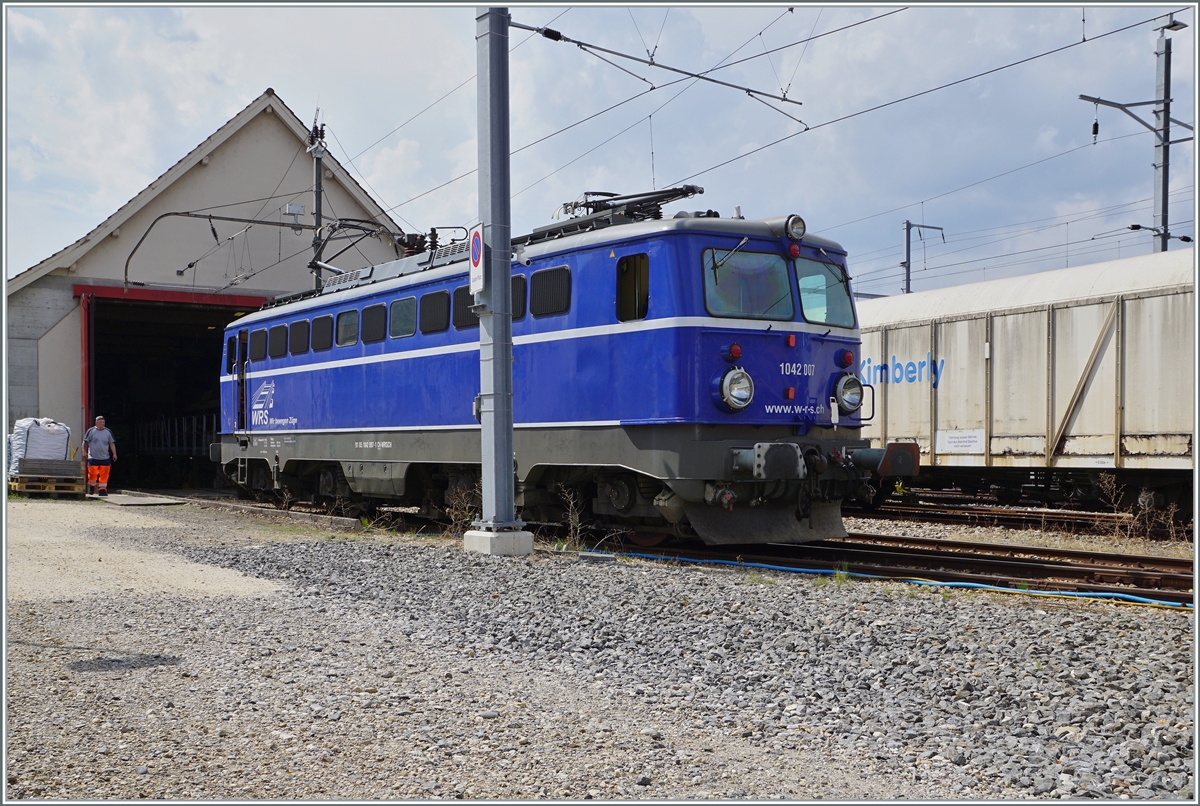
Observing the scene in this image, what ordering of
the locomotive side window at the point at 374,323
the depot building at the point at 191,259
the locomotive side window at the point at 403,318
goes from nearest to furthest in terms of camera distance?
the locomotive side window at the point at 403,318, the locomotive side window at the point at 374,323, the depot building at the point at 191,259

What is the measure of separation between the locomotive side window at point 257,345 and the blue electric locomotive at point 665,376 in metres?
5.52

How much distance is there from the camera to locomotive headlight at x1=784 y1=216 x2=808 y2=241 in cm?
1065

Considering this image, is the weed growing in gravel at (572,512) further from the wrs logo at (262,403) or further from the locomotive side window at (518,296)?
the wrs logo at (262,403)

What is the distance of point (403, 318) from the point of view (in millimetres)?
13773

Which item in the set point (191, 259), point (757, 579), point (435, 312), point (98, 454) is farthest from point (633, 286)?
point (191, 259)

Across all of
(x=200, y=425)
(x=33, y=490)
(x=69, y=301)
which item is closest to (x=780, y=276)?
(x=33, y=490)

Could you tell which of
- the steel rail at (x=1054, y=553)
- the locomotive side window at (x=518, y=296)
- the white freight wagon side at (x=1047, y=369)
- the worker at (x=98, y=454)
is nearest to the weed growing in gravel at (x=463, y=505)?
the locomotive side window at (x=518, y=296)

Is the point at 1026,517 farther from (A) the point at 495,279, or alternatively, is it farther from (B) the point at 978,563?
(A) the point at 495,279

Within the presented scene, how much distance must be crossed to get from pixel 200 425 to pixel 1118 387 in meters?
24.0

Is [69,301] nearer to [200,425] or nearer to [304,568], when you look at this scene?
[200,425]

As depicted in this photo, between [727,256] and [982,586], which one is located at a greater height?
[727,256]

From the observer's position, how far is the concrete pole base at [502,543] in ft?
34.3

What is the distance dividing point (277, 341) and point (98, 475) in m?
7.47

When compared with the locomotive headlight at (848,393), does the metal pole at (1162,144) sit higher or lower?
higher
